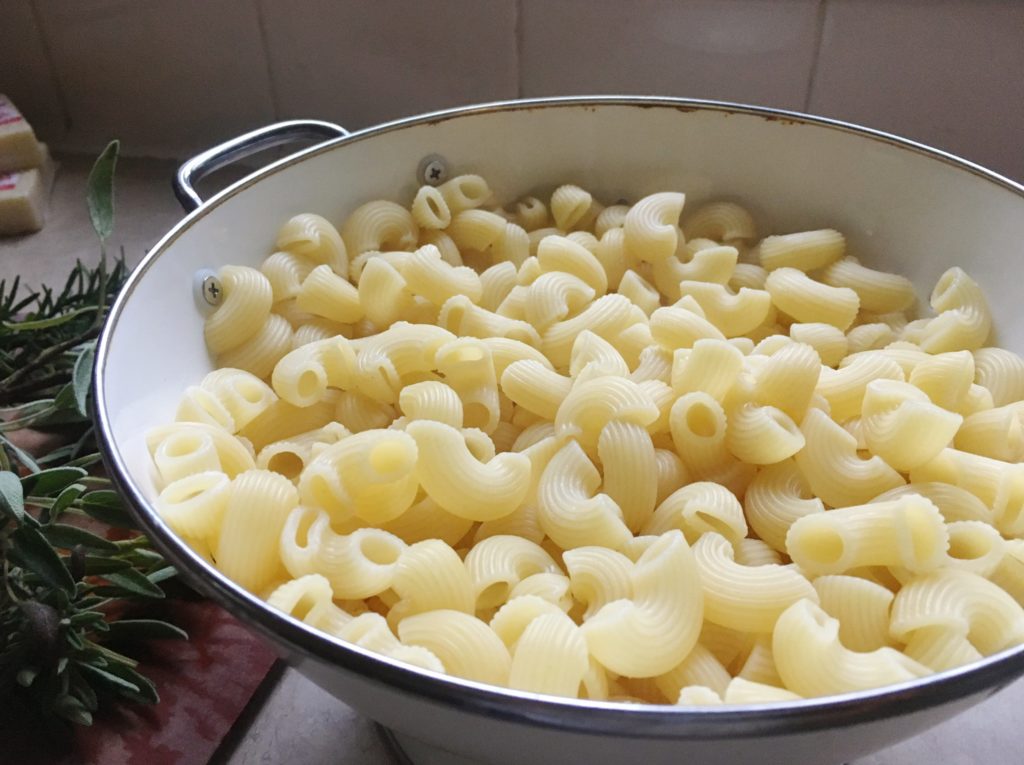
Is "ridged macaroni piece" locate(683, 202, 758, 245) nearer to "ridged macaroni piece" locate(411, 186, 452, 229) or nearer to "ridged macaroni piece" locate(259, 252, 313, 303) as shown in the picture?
"ridged macaroni piece" locate(411, 186, 452, 229)

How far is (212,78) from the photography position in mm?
1166

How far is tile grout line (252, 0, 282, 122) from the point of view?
43.4 inches

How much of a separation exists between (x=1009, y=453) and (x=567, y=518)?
0.29 m

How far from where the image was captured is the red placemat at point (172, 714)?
1.97 feet

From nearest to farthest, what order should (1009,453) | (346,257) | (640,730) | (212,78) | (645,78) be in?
(640,730), (1009,453), (346,257), (645,78), (212,78)

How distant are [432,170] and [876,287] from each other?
37 centimetres

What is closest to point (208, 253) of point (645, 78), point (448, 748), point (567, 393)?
point (567, 393)

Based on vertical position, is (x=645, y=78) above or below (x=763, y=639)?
above

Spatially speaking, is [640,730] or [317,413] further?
→ [317,413]

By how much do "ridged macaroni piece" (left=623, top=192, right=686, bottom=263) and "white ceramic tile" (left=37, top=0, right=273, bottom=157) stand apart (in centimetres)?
59

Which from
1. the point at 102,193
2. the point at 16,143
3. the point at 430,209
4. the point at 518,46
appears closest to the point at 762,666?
the point at 430,209

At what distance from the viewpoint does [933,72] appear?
94 centimetres

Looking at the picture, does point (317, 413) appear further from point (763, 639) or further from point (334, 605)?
point (763, 639)

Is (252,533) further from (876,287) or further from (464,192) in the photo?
(876,287)
